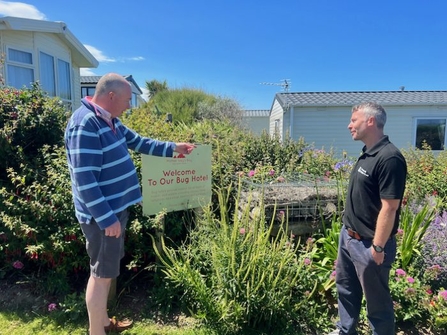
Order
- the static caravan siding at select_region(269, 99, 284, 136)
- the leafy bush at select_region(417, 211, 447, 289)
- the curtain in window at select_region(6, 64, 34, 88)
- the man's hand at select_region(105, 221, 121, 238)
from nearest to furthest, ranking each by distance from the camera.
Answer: the man's hand at select_region(105, 221, 121, 238) < the leafy bush at select_region(417, 211, 447, 289) < the curtain in window at select_region(6, 64, 34, 88) < the static caravan siding at select_region(269, 99, 284, 136)

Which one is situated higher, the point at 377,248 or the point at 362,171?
the point at 362,171

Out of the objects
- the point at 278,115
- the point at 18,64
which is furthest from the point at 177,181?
the point at 278,115

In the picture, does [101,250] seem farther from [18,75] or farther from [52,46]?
[52,46]

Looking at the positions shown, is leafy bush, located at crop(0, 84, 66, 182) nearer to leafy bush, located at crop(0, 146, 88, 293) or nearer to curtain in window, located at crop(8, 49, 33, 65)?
leafy bush, located at crop(0, 146, 88, 293)

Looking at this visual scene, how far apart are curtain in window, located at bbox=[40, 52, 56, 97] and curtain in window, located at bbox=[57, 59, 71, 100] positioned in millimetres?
451

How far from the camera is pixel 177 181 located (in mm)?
2986

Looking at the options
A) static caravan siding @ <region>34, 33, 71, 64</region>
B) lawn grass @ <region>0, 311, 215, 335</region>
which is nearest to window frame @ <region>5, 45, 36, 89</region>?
static caravan siding @ <region>34, 33, 71, 64</region>

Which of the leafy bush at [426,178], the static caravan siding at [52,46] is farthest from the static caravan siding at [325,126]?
the static caravan siding at [52,46]

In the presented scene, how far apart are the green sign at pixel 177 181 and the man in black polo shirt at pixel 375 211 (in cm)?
137

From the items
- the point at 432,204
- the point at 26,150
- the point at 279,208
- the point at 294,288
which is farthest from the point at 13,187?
the point at 432,204

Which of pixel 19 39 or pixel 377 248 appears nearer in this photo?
pixel 377 248

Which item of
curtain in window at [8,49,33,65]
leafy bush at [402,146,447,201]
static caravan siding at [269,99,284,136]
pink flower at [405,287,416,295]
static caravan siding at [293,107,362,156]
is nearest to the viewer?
pink flower at [405,287,416,295]

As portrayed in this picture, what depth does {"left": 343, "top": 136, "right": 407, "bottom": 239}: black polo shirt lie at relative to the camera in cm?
187

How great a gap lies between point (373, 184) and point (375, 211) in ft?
0.56
